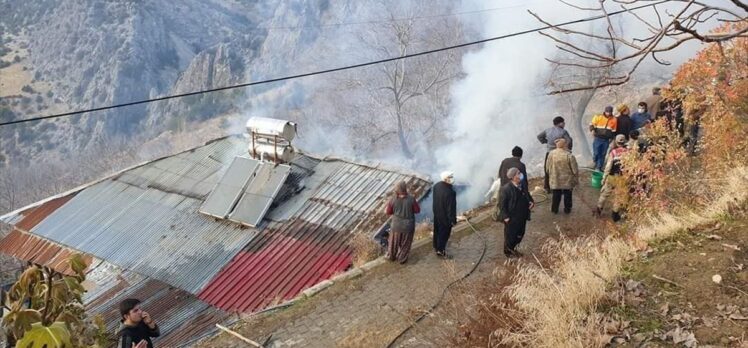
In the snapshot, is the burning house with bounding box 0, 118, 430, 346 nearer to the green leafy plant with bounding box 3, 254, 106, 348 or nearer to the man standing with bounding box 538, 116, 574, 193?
the man standing with bounding box 538, 116, 574, 193

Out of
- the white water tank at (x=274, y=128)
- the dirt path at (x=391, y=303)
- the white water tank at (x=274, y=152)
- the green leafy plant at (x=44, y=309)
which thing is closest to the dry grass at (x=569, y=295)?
the dirt path at (x=391, y=303)

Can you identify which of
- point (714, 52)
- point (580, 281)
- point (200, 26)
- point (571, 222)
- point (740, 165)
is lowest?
point (571, 222)

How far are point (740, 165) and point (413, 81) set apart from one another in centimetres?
3158

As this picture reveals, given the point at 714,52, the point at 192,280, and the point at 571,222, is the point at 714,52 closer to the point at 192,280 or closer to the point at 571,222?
the point at 571,222

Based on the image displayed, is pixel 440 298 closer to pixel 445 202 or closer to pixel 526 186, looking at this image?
pixel 445 202

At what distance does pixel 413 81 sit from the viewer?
3809 cm

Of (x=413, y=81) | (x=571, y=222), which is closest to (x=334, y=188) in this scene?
(x=571, y=222)

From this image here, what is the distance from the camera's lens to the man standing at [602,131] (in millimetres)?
9711

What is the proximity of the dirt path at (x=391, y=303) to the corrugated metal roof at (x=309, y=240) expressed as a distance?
1320 millimetres

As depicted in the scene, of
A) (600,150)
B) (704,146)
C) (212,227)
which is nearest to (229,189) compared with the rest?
(212,227)

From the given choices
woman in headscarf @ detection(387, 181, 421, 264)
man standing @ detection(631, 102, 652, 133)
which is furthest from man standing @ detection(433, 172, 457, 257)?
man standing @ detection(631, 102, 652, 133)

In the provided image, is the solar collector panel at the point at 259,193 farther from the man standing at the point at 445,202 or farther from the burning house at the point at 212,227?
the man standing at the point at 445,202

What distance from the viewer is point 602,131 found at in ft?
32.1

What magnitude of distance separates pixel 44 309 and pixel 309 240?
683cm
